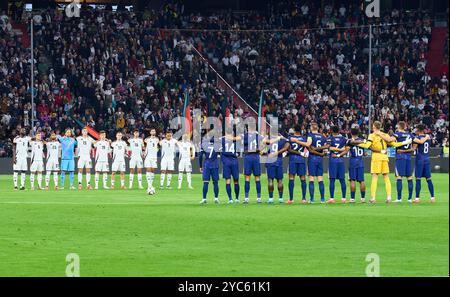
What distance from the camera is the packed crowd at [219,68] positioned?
5591cm

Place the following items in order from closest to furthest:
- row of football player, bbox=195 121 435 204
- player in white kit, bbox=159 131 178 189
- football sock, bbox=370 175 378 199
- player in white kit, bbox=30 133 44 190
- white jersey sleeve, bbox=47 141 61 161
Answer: row of football player, bbox=195 121 435 204
football sock, bbox=370 175 378 199
player in white kit, bbox=30 133 44 190
player in white kit, bbox=159 131 178 189
white jersey sleeve, bbox=47 141 61 161

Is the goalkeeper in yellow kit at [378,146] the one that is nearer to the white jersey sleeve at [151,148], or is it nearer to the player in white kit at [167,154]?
the white jersey sleeve at [151,148]

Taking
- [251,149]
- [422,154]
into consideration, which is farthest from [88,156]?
[422,154]

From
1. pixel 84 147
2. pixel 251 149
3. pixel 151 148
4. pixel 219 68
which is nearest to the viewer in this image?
pixel 251 149

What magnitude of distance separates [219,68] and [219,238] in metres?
40.8

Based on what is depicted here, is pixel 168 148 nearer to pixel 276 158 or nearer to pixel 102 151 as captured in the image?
pixel 102 151

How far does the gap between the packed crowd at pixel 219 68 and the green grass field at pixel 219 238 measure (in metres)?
23.9

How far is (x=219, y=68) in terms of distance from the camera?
6178cm

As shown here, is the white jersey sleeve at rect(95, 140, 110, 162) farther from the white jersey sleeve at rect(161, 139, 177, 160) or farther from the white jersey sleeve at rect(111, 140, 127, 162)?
the white jersey sleeve at rect(161, 139, 177, 160)

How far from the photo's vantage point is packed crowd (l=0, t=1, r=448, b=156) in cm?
5591

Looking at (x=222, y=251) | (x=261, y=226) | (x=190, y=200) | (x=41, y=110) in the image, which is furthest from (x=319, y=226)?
(x=41, y=110)

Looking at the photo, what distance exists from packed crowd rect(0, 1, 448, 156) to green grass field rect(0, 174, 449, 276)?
78.3ft

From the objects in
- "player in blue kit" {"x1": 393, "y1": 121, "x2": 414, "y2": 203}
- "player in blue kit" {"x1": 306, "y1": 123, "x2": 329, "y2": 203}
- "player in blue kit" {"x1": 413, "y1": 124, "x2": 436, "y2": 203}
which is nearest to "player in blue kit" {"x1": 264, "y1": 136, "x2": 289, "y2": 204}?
"player in blue kit" {"x1": 306, "y1": 123, "x2": 329, "y2": 203}

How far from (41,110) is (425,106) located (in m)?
20.3
